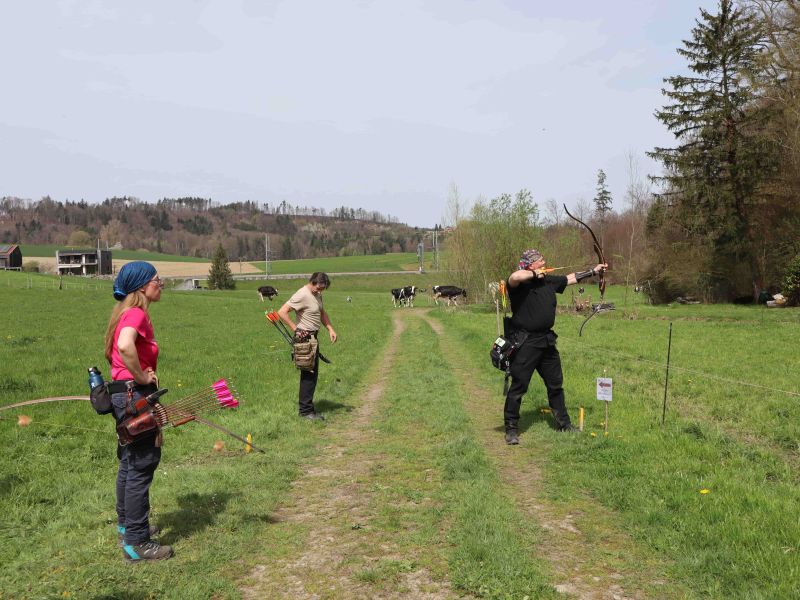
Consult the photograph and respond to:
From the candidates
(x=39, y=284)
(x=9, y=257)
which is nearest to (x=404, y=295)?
(x=39, y=284)

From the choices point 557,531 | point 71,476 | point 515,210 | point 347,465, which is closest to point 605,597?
point 557,531

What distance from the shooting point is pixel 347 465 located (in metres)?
6.75

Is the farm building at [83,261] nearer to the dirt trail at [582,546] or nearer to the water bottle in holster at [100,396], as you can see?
the water bottle in holster at [100,396]

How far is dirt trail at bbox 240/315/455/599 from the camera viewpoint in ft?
12.8

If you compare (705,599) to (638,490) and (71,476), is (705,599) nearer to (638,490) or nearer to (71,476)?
(638,490)

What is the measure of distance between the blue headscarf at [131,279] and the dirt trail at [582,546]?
3956 mm

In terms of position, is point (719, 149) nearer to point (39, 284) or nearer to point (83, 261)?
point (39, 284)

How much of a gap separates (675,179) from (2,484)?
128ft

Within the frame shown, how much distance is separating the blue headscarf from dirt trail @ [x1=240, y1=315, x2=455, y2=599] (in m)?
2.44

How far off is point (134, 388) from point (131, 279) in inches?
35.6

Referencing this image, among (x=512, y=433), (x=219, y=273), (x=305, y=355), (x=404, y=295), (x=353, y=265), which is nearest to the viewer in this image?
(x=512, y=433)

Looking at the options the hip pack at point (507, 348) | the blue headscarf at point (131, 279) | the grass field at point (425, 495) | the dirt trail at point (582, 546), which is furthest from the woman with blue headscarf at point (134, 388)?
the hip pack at point (507, 348)

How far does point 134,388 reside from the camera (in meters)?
4.61

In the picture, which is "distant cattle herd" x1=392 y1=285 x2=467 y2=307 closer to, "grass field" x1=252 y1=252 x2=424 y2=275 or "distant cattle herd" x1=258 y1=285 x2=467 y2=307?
"distant cattle herd" x1=258 y1=285 x2=467 y2=307
